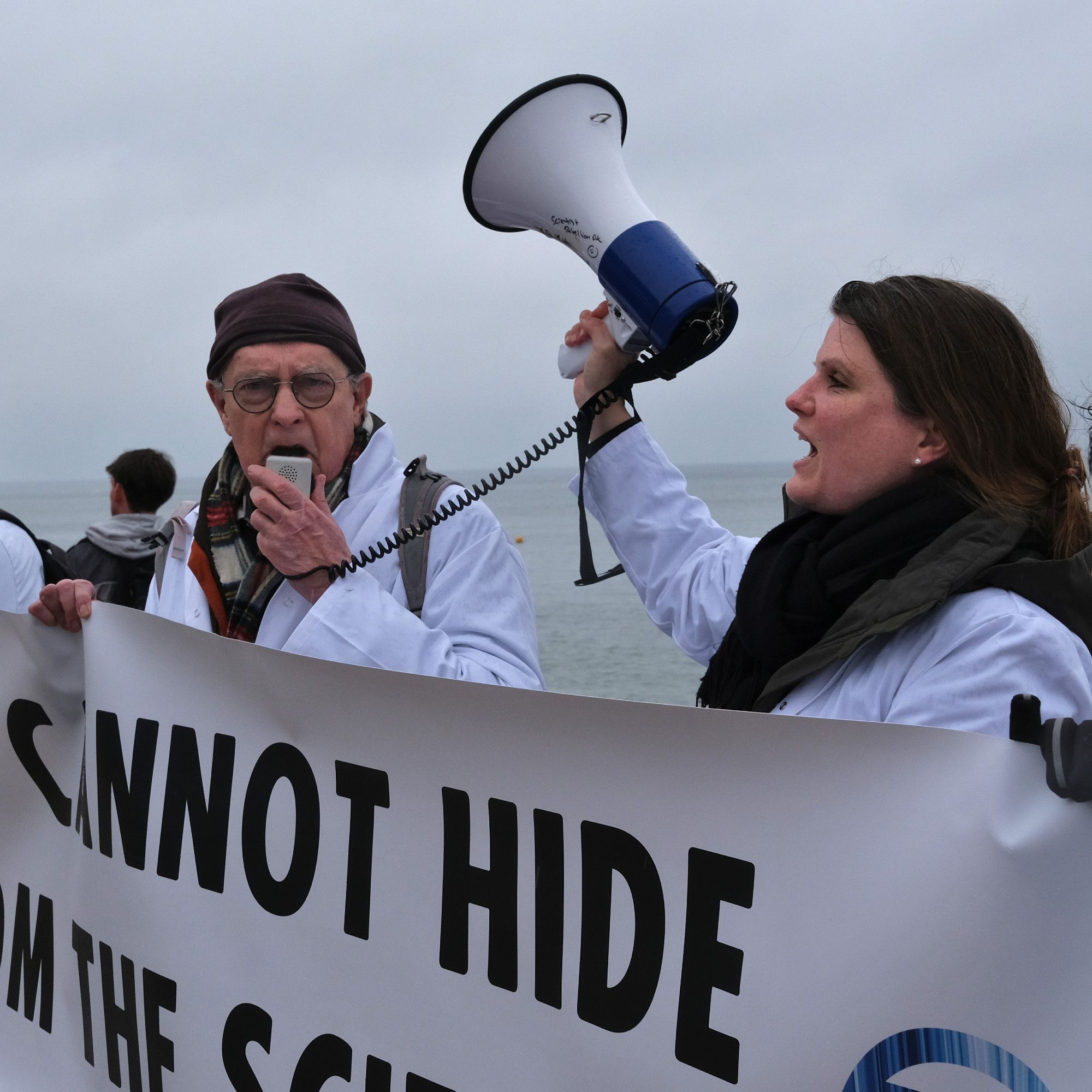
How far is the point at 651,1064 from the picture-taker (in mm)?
1612

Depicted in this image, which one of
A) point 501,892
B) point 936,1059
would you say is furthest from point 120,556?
point 936,1059

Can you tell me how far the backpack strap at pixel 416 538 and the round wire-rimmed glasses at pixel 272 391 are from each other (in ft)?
0.88

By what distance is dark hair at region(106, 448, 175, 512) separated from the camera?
17.8 feet

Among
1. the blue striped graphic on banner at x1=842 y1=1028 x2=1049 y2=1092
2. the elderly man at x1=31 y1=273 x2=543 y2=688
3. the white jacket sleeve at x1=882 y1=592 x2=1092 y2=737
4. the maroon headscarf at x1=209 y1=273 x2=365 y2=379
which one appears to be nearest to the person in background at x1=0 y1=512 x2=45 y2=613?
the elderly man at x1=31 y1=273 x2=543 y2=688

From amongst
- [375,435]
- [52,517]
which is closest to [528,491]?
[52,517]

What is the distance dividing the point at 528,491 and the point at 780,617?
7345 inches

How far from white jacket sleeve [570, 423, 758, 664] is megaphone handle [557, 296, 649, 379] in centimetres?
19

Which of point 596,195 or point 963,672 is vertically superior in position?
point 596,195

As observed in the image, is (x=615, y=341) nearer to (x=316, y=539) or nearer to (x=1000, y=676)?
(x=316, y=539)

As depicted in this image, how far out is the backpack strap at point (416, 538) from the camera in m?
2.39

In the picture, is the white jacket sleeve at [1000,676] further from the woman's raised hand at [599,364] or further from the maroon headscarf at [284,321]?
the maroon headscarf at [284,321]

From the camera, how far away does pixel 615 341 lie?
2482mm

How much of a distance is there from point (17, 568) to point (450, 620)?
4.90 feet

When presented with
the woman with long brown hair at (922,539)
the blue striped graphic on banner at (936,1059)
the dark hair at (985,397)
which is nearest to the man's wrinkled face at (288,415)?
the woman with long brown hair at (922,539)
